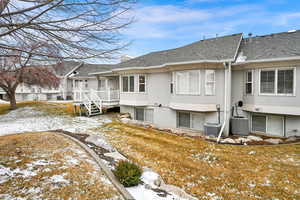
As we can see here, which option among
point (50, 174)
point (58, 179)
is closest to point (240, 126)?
point (58, 179)

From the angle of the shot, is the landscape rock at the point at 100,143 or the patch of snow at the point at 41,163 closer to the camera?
the patch of snow at the point at 41,163

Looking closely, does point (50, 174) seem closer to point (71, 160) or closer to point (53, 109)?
point (71, 160)

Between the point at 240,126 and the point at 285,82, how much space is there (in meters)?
3.20

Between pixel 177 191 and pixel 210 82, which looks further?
pixel 210 82

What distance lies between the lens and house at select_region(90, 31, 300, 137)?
8625mm

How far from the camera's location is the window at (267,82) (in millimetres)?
8875

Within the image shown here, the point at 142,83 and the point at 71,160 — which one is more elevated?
the point at 142,83

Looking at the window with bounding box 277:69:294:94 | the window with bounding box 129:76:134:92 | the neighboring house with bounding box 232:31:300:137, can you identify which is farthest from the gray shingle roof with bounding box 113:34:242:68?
the window with bounding box 277:69:294:94

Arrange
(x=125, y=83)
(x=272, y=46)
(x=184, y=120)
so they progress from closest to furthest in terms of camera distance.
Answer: (x=272, y=46) → (x=184, y=120) → (x=125, y=83)

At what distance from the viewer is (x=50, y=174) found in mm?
3893

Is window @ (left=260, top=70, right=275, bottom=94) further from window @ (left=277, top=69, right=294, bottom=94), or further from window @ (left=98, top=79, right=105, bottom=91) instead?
window @ (left=98, top=79, right=105, bottom=91)

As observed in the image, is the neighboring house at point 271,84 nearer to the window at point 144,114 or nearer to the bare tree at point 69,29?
the window at point 144,114

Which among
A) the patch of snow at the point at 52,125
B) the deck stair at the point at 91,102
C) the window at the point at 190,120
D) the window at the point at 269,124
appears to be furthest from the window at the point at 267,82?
the deck stair at the point at 91,102

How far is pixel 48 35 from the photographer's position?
3.82 m
